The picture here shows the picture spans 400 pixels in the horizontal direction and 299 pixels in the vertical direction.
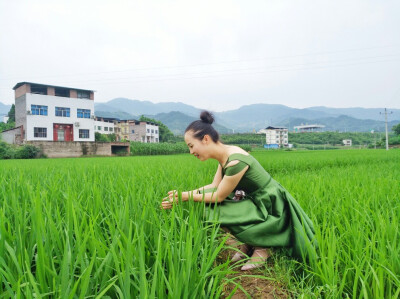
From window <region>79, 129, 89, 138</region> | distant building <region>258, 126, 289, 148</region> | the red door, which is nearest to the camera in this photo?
the red door

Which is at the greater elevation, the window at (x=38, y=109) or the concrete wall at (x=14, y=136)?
the window at (x=38, y=109)

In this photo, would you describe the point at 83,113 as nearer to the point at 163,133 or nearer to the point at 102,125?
the point at 102,125

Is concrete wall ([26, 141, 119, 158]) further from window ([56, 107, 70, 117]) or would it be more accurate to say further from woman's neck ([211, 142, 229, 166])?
woman's neck ([211, 142, 229, 166])

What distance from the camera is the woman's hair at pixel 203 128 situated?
1.72 meters

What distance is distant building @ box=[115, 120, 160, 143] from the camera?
139 ft

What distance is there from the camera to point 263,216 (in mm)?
1571

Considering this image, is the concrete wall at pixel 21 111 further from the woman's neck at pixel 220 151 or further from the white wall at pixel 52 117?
the woman's neck at pixel 220 151

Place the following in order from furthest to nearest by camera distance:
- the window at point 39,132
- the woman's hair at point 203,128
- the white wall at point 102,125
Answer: the white wall at point 102,125 → the window at point 39,132 → the woman's hair at point 203,128

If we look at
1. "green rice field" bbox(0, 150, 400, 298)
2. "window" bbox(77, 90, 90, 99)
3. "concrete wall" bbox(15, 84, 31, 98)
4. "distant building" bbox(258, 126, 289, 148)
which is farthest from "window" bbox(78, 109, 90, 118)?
"distant building" bbox(258, 126, 289, 148)

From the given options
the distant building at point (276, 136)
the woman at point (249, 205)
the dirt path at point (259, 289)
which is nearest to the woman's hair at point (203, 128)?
the woman at point (249, 205)

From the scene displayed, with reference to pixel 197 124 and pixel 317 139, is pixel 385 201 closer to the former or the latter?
pixel 197 124

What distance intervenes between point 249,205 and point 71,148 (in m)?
19.9

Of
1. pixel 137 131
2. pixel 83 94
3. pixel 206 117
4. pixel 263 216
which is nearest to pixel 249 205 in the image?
pixel 263 216

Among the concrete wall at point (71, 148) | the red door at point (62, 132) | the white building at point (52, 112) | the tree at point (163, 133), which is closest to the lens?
the concrete wall at point (71, 148)
